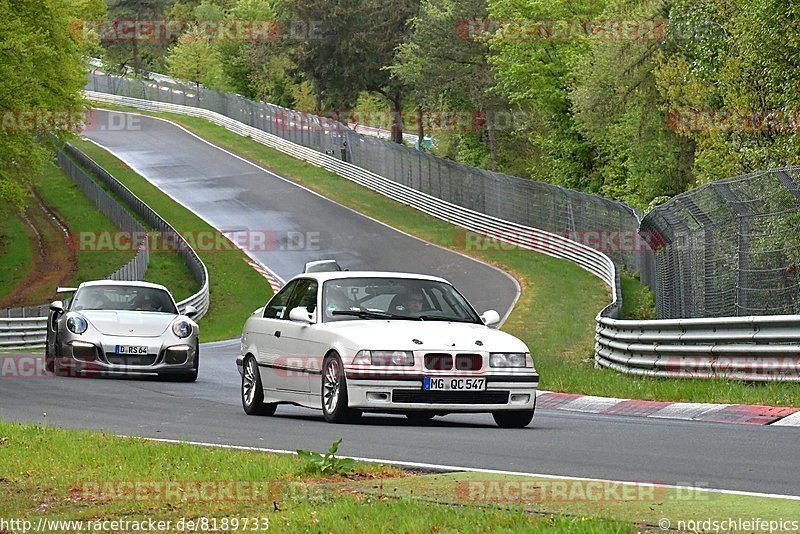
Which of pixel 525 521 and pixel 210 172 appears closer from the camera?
pixel 525 521

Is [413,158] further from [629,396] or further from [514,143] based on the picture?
[629,396]

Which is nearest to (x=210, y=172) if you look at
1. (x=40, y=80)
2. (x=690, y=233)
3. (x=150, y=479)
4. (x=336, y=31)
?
(x=336, y=31)

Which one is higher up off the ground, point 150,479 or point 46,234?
point 150,479

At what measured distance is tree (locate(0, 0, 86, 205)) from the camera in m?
44.2

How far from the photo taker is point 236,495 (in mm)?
7555

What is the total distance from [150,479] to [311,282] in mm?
5757

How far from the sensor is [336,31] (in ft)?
271

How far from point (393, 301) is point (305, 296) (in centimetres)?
104

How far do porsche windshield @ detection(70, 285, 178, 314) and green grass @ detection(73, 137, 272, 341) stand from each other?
14.0 meters

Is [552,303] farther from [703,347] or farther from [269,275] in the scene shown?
[703,347]

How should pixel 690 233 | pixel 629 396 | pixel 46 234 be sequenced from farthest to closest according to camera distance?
pixel 46 234
pixel 690 233
pixel 629 396

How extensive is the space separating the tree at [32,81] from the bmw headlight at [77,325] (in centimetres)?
2575

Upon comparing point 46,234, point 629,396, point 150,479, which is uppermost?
point 150,479
